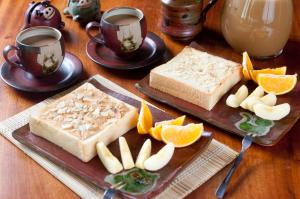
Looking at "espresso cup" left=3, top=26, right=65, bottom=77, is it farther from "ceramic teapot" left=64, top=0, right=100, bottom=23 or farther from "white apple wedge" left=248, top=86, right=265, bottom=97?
"white apple wedge" left=248, top=86, right=265, bottom=97

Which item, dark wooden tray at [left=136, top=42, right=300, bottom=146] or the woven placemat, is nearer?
the woven placemat

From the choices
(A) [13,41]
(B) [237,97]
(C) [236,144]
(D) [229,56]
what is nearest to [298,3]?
(D) [229,56]

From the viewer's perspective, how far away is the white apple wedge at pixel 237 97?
992 millimetres

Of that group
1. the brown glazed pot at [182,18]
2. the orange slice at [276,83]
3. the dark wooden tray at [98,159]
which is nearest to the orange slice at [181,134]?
the dark wooden tray at [98,159]

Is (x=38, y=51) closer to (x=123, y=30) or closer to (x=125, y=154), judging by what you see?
(x=123, y=30)

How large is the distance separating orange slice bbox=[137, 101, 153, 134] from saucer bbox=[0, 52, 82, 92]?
0.26 m

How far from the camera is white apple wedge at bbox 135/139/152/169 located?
820 millimetres

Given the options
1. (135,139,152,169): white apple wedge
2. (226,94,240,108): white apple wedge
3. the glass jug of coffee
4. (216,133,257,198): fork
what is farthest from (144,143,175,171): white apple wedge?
the glass jug of coffee

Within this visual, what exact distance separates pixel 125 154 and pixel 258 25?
1.70 feet

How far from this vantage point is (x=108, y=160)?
822 millimetres

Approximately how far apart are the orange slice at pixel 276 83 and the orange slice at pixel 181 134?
233 mm

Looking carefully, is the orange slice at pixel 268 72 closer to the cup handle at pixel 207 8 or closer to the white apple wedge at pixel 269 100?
the white apple wedge at pixel 269 100

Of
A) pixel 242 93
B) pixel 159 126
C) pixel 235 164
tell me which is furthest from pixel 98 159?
pixel 242 93

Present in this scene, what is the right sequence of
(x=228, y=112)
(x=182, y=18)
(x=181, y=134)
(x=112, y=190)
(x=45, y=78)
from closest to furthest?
(x=112, y=190) < (x=181, y=134) < (x=228, y=112) < (x=45, y=78) < (x=182, y=18)
